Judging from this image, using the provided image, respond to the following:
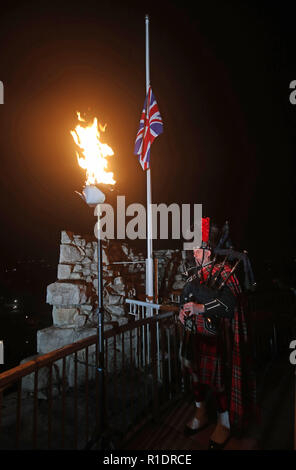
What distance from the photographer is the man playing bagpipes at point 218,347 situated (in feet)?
9.22

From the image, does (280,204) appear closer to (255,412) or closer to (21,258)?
(255,412)

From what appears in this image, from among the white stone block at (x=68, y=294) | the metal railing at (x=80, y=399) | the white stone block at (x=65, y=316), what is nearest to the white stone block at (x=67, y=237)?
the white stone block at (x=68, y=294)

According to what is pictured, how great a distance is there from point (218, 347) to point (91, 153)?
109 inches

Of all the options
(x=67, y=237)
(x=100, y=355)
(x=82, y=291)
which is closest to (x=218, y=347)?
(x=100, y=355)

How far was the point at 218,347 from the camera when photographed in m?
2.86

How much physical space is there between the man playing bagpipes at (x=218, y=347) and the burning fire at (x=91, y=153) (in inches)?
58.0

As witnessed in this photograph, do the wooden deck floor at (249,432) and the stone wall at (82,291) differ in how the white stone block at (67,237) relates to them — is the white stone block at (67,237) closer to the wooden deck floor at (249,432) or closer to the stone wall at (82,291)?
the stone wall at (82,291)

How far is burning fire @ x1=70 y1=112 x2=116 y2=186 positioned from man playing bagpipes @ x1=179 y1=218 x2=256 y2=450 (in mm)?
1474

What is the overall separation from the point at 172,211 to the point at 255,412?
332 inches

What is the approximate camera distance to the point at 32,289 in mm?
23422

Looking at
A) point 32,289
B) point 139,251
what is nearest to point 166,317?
point 139,251

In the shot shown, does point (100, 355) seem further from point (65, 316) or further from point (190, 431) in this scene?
point (65, 316)

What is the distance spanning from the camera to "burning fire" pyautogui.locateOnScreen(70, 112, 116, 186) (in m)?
3.01
